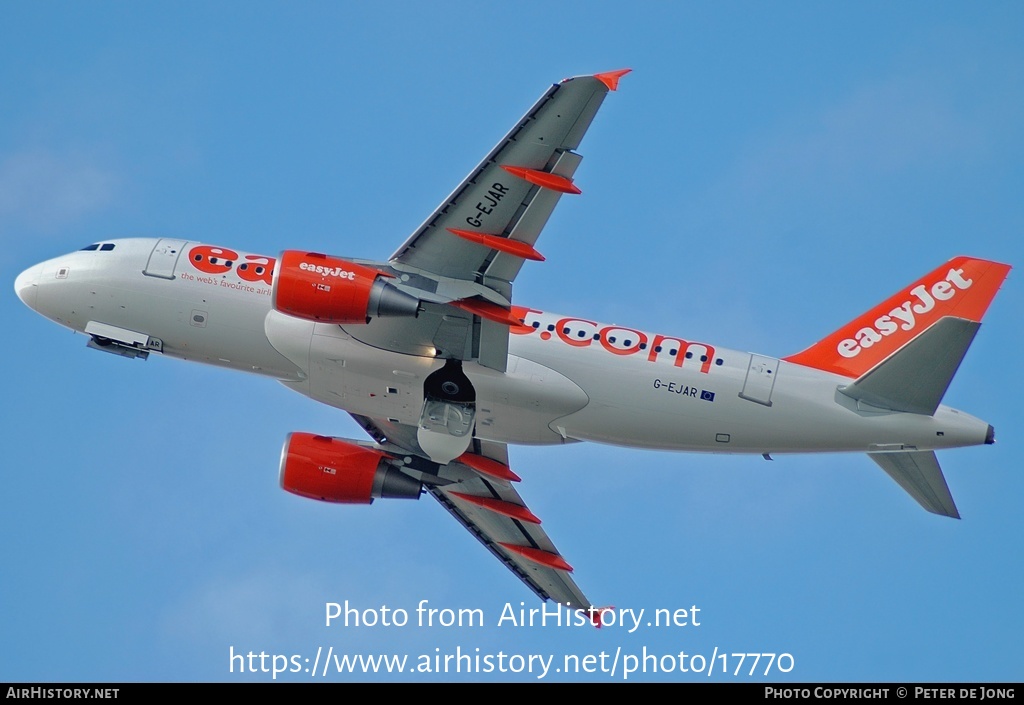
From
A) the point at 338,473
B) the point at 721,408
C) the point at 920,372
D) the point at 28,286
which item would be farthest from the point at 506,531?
the point at 28,286

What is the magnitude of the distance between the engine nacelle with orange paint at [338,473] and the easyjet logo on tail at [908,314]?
1459 cm

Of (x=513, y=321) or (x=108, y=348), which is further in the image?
(x=108, y=348)

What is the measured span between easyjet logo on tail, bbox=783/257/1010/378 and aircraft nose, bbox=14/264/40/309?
25130mm

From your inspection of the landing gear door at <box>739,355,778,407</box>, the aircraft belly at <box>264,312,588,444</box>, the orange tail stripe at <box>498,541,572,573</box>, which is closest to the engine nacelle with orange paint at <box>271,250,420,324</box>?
the aircraft belly at <box>264,312,588,444</box>

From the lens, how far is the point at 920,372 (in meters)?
38.1

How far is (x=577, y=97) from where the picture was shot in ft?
109

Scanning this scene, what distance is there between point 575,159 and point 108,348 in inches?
690

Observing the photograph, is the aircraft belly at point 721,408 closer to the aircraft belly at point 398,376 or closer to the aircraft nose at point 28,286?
the aircraft belly at point 398,376

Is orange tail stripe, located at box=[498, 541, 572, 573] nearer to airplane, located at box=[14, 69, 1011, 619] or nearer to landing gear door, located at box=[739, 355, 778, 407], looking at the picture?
airplane, located at box=[14, 69, 1011, 619]

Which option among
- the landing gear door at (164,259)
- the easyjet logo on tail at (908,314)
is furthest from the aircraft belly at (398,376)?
the easyjet logo on tail at (908,314)

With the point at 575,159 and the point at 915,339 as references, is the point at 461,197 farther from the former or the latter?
the point at 915,339

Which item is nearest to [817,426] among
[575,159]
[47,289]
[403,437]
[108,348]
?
[575,159]

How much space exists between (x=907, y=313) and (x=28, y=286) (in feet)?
96.0

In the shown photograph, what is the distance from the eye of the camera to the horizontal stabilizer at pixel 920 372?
3716 cm
